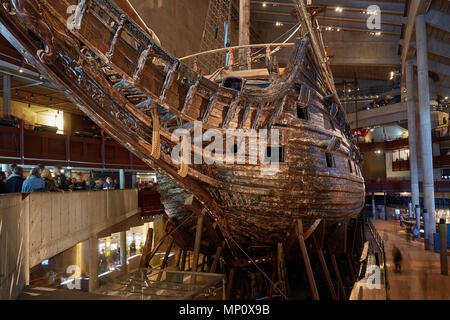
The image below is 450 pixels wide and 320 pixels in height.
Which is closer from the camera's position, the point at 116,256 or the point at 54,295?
the point at 54,295

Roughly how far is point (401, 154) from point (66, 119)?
25296mm

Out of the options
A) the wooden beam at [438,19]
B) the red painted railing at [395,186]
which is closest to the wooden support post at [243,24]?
the wooden beam at [438,19]

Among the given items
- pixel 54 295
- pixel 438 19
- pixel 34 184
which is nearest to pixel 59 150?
pixel 34 184

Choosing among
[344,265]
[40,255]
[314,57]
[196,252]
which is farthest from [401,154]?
[40,255]

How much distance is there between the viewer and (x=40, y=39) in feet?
11.5

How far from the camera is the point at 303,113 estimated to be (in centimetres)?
620

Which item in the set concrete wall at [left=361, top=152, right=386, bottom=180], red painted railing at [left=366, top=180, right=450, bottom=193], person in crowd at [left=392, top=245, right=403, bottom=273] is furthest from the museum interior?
concrete wall at [left=361, top=152, right=386, bottom=180]

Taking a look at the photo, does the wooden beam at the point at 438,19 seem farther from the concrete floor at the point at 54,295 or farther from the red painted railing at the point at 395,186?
the concrete floor at the point at 54,295

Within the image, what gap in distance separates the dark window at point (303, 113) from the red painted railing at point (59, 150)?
701cm

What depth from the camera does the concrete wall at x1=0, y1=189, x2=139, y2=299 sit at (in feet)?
8.69

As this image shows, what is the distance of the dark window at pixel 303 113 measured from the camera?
617 centimetres

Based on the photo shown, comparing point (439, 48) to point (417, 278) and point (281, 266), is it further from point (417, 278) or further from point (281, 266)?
point (281, 266)

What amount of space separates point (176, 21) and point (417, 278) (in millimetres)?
12308

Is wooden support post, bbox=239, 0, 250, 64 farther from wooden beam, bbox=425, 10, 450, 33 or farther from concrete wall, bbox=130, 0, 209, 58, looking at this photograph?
wooden beam, bbox=425, 10, 450, 33
